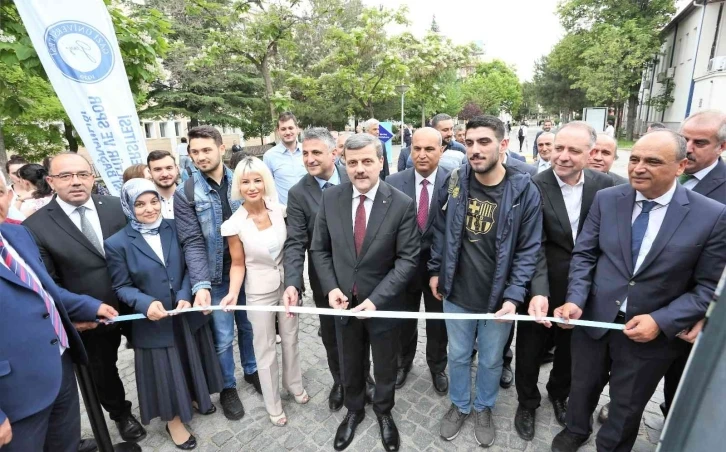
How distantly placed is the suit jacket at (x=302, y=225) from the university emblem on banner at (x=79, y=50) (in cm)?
337

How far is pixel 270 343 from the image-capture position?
3.38 m

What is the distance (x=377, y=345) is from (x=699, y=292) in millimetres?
2105

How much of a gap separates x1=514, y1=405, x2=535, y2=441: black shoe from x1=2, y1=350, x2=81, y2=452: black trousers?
129 inches

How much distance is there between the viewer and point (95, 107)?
15.9ft

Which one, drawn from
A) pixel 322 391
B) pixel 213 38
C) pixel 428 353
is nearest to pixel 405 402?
pixel 428 353

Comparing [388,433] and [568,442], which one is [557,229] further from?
[388,433]

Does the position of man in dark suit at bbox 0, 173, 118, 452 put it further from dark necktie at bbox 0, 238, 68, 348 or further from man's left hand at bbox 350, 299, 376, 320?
man's left hand at bbox 350, 299, 376, 320

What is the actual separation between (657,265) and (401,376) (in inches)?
99.5

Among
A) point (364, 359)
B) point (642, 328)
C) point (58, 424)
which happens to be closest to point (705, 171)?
point (642, 328)

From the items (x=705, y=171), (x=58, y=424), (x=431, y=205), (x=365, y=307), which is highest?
(x=705, y=171)

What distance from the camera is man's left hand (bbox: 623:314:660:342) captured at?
2.30m

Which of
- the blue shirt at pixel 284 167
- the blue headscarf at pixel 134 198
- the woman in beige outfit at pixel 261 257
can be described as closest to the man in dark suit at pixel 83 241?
the blue headscarf at pixel 134 198

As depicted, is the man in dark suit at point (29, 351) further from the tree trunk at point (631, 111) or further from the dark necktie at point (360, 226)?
the tree trunk at point (631, 111)

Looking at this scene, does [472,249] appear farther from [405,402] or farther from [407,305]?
[405,402]
